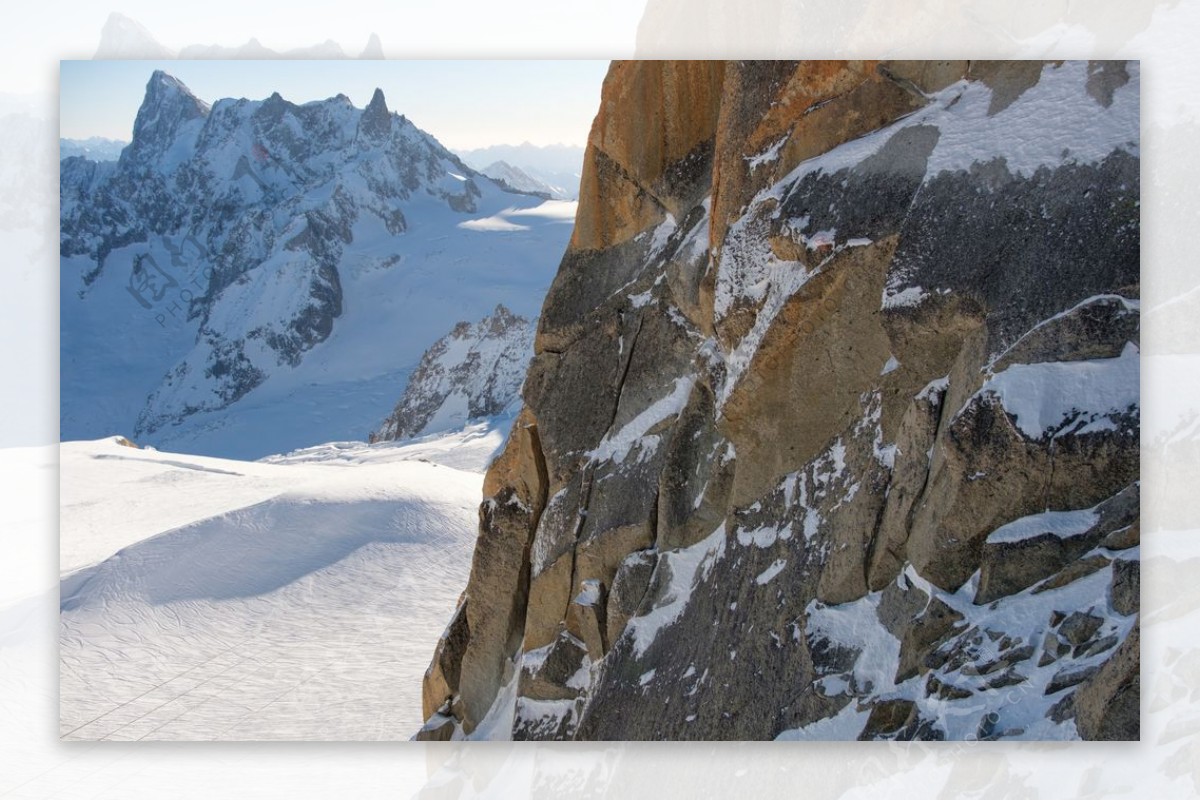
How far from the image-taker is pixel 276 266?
69625mm

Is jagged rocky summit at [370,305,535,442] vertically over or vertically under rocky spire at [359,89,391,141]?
under

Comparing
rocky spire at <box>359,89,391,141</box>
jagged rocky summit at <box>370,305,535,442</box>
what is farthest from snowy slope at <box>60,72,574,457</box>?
jagged rocky summit at <box>370,305,535,442</box>

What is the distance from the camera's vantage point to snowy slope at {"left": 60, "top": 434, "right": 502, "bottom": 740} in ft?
23.7

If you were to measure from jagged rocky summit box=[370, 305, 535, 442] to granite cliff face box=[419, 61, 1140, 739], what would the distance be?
27.8m

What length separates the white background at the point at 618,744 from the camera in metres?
4.82

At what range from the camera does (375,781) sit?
18.3 feet

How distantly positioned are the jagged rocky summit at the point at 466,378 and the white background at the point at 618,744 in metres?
27.9

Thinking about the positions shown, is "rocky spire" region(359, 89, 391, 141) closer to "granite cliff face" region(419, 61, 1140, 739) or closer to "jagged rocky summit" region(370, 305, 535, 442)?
"jagged rocky summit" region(370, 305, 535, 442)

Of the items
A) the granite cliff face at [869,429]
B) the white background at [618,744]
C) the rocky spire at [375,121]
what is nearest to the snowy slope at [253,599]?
the white background at [618,744]

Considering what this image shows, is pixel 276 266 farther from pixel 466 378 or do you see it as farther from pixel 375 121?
pixel 466 378

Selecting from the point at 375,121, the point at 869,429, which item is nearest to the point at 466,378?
the point at 869,429

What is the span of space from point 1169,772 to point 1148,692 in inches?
17.4

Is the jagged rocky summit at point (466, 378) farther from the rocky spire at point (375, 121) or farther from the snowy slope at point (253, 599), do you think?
the rocky spire at point (375, 121)

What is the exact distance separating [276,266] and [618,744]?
67.8m
